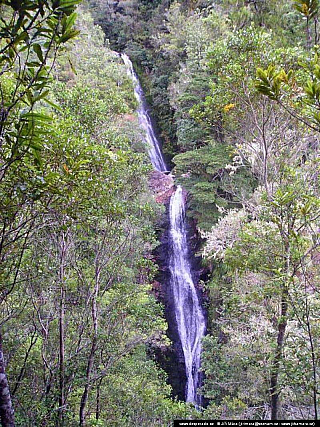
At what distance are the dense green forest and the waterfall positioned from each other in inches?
49.8

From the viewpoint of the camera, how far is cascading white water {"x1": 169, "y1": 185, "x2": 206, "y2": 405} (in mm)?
9555

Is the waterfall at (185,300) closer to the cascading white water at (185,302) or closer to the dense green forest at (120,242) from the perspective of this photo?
the cascading white water at (185,302)

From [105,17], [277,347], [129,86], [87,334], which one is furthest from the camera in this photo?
[105,17]

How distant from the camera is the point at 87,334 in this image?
4422 mm

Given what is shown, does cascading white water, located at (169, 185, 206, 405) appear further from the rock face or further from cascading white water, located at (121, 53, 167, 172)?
cascading white water, located at (121, 53, 167, 172)

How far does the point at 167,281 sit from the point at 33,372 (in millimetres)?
7194

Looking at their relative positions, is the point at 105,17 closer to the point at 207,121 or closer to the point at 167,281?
the point at 167,281

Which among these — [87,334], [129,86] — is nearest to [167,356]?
[87,334]

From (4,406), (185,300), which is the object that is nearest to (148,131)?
(185,300)

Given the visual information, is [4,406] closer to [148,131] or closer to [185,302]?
[185,302]

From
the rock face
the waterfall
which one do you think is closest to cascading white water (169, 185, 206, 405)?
the waterfall

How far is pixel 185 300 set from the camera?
10750 millimetres

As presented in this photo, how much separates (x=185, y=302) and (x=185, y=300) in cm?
7

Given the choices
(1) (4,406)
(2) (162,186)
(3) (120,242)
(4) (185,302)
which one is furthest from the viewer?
(2) (162,186)
